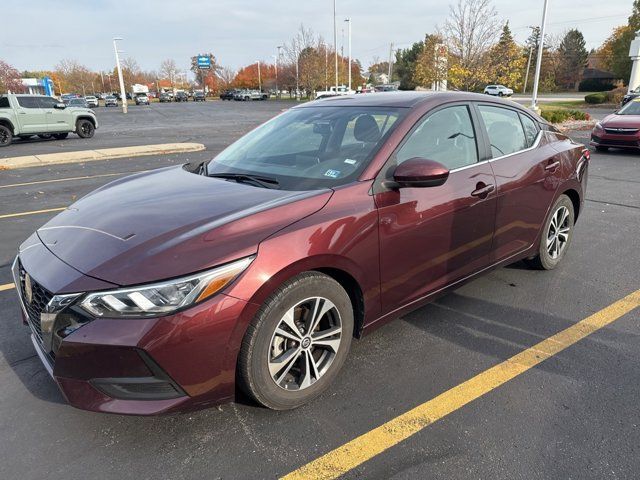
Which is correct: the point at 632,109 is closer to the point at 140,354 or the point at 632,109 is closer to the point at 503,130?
the point at 503,130

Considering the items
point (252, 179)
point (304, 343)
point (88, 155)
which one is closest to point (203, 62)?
point (88, 155)

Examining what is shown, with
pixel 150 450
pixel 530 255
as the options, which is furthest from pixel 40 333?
pixel 530 255

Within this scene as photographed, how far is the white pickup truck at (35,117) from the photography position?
16.2 meters

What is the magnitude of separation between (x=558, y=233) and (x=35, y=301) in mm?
4235

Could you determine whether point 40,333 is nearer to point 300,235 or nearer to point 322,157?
point 300,235

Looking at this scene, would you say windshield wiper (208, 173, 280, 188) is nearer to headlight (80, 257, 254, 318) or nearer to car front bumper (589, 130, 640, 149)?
headlight (80, 257, 254, 318)

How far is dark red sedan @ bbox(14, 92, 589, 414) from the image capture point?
6.85ft

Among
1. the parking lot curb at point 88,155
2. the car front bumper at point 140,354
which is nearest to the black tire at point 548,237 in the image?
the car front bumper at point 140,354

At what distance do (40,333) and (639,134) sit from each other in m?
13.6

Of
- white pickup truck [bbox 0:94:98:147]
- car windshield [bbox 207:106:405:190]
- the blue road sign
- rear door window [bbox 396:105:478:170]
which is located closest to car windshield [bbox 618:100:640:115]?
rear door window [bbox 396:105:478:170]

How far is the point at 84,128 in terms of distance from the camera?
61.6 ft

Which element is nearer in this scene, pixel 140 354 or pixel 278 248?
pixel 140 354

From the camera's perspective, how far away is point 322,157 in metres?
3.14

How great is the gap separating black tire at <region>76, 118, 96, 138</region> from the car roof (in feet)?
57.7
